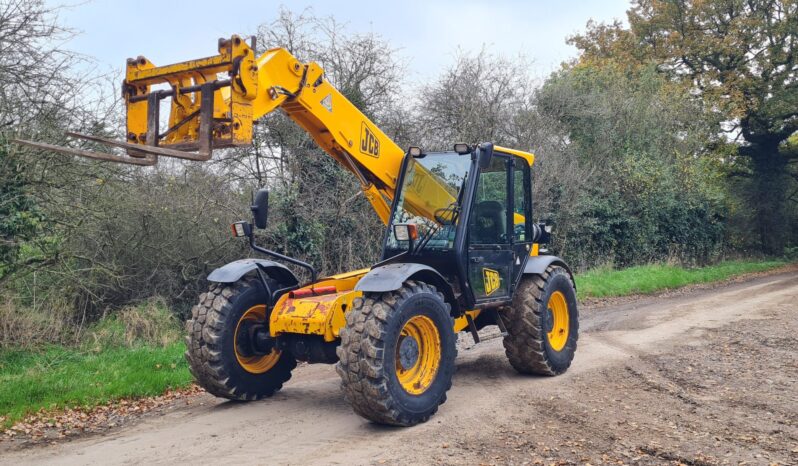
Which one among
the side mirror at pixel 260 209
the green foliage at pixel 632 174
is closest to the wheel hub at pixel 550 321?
the side mirror at pixel 260 209

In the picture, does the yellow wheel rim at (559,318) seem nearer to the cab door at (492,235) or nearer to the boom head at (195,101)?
the cab door at (492,235)

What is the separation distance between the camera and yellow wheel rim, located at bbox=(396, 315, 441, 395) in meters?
5.73

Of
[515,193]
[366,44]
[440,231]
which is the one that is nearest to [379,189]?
[440,231]

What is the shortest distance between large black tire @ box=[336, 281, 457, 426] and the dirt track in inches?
7.0

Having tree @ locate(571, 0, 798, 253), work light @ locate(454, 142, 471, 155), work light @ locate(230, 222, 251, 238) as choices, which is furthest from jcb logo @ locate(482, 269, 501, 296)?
tree @ locate(571, 0, 798, 253)

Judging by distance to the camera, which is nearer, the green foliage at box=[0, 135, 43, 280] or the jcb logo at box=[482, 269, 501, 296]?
the jcb logo at box=[482, 269, 501, 296]

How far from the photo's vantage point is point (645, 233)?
832 inches

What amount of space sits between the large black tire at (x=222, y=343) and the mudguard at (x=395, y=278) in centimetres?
136

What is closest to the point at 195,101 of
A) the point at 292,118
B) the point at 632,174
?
the point at 292,118

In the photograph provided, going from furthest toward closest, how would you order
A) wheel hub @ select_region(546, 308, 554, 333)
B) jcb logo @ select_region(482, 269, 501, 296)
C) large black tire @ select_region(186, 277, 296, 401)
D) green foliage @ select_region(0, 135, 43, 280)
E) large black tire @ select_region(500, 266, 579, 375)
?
green foliage @ select_region(0, 135, 43, 280), wheel hub @ select_region(546, 308, 554, 333), large black tire @ select_region(500, 266, 579, 375), jcb logo @ select_region(482, 269, 501, 296), large black tire @ select_region(186, 277, 296, 401)

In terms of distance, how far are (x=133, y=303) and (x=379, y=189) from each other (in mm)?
4985

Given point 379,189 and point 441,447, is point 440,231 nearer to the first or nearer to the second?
point 379,189

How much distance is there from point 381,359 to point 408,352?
56 cm

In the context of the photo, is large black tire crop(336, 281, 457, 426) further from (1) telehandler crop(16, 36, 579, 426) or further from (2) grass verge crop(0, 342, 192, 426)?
(2) grass verge crop(0, 342, 192, 426)
